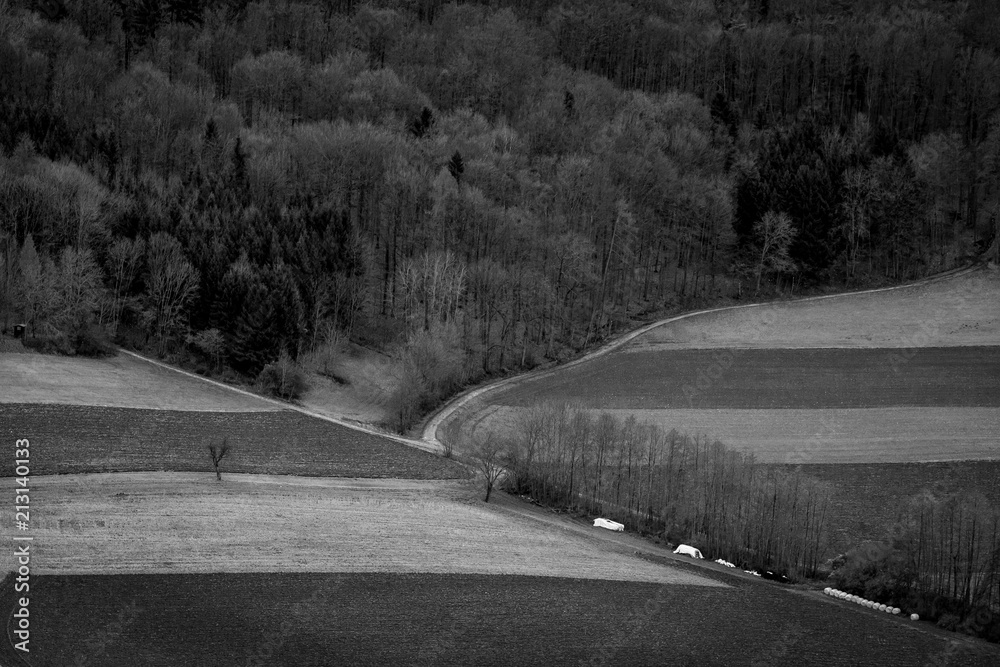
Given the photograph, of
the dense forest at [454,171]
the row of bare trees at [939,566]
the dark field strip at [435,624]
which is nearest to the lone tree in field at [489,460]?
the dense forest at [454,171]

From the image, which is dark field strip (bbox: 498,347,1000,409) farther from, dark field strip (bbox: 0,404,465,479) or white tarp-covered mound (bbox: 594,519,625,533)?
white tarp-covered mound (bbox: 594,519,625,533)

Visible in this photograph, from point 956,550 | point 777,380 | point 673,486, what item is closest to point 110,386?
point 673,486

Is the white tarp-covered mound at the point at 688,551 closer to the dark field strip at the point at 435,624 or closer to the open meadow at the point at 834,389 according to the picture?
the dark field strip at the point at 435,624

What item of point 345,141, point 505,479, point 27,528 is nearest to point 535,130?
point 345,141

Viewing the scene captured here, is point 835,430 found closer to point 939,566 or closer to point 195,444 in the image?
point 939,566

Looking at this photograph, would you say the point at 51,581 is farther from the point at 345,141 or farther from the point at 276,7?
the point at 276,7

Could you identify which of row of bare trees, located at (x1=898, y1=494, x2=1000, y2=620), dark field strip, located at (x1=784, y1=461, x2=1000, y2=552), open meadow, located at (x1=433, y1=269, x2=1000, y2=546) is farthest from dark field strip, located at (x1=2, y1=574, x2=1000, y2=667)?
open meadow, located at (x1=433, y1=269, x2=1000, y2=546)
